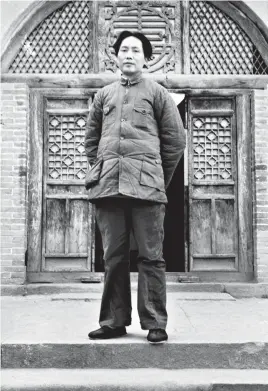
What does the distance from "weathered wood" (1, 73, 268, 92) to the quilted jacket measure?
2775 millimetres

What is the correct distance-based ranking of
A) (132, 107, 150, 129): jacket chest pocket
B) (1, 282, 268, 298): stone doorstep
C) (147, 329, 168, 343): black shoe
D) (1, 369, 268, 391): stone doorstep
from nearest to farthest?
(1, 369, 268, 391): stone doorstep
(147, 329, 168, 343): black shoe
(132, 107, 150, 129): jacket chest pocket
(1, 282, 268, 298): stone doorstep

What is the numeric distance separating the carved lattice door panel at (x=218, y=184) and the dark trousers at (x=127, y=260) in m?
2.83

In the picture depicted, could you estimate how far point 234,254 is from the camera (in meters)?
6.39

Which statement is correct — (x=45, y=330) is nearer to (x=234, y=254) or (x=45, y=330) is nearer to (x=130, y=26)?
(x=234, y=254)

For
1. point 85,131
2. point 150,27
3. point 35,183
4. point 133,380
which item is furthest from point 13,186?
point 133,380

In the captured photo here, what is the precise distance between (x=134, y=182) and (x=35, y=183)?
319cm

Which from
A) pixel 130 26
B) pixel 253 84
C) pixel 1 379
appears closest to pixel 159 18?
pixel 130 26

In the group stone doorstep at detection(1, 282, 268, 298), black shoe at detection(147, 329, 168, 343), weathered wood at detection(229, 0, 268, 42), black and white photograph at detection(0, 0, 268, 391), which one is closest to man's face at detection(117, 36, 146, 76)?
black shoe at detection(147, 329, 168, 343)

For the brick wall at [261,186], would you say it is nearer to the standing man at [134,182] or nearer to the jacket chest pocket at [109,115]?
the standing man at [134,182]

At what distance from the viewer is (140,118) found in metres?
3.61

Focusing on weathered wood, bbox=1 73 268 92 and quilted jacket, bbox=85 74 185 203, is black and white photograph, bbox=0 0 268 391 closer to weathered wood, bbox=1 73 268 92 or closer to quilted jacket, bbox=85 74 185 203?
weathered wood, bbox=1 73 268 92

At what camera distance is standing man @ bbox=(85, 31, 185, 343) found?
3535mm

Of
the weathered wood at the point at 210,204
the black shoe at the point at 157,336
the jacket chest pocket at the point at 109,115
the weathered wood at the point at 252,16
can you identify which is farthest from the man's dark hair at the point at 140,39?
the weathered wood at the point at 252,16

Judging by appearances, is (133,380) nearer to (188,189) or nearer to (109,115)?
(109,115)
